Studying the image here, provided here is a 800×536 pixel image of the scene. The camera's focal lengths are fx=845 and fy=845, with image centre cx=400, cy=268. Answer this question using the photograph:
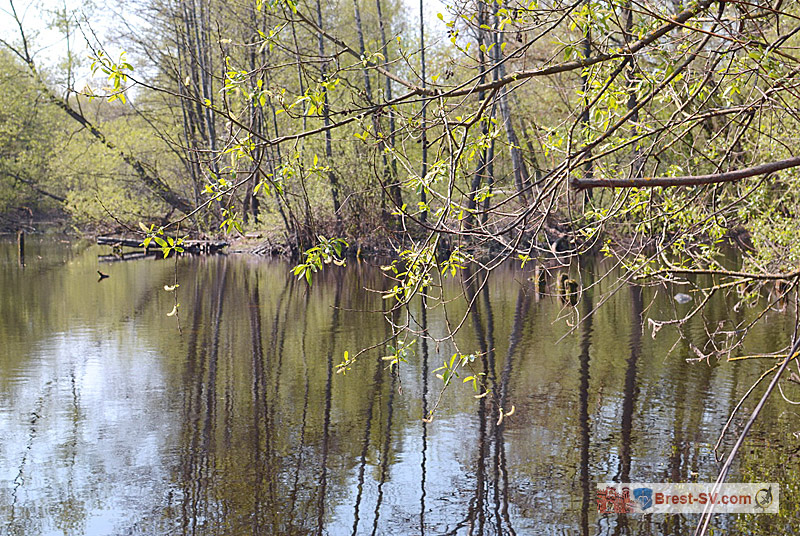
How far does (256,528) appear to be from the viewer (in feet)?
19.8

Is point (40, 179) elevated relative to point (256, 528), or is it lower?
elevated

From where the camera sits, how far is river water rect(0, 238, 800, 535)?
628cm

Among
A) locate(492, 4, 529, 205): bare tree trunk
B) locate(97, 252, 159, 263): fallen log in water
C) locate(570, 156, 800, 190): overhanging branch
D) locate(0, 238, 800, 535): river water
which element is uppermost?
locate(492, 4, 529, 205): bare tree trunk

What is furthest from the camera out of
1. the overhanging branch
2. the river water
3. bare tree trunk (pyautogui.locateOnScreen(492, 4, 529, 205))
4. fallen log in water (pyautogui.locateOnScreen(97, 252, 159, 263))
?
fallen log in water (pyautogui.locateOnScreen(97, 252, 159, 263))

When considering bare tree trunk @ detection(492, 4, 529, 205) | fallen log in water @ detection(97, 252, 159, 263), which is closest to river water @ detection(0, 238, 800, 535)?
bare tree trunk @ detection(492, 4, 529, 205)

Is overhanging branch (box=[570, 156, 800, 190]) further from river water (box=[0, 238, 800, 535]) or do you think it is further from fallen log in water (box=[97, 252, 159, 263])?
fallen log in water (box=[97, 252, 159, 263])

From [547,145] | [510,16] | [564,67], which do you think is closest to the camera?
[564,67]

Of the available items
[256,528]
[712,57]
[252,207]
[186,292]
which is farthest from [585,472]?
[252,207]

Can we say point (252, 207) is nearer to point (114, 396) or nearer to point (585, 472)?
point (114, 396)

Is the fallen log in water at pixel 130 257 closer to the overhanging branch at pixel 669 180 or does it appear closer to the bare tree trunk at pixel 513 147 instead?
the bare tree trunk at pixel 513 147

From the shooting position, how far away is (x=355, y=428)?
842 cm

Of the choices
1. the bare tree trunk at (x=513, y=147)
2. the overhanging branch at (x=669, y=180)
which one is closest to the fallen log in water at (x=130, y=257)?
the bare tree trunk at (x=513, y=147)

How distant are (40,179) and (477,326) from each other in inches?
1426

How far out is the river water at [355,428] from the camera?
6281 mm
